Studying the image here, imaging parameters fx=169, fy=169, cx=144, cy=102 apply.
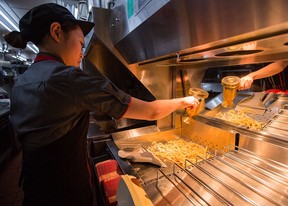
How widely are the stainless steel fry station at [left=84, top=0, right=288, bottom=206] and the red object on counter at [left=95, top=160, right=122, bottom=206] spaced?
0.16 feet

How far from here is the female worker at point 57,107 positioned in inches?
28.0

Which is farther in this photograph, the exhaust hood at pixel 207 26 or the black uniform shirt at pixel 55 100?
the black uniform shirt at pixel 55 100

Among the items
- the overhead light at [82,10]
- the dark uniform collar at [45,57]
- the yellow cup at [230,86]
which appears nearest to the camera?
the dark uniform collar at [45,57]

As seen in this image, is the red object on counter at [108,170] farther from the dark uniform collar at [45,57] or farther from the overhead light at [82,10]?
the overhead light at [82,10]

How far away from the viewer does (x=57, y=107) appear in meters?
0.72

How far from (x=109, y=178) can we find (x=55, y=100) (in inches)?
23.9

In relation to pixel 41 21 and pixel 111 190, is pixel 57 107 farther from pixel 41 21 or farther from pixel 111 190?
pixel 111 190

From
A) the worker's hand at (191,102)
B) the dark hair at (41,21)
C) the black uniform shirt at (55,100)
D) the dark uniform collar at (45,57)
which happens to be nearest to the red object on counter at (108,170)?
the black uniform shirt at (55,100)

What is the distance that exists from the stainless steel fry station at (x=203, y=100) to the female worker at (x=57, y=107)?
0.91 ft

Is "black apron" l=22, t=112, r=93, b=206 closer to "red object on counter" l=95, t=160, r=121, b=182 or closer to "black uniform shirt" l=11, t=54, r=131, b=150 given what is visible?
"black uniform shirt" l=11, t=54, r=131, b=150

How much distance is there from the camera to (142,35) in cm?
92

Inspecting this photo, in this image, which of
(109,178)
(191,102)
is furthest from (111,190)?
(191,102)

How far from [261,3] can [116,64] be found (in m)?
2.23

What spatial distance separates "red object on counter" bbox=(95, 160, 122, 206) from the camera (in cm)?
92
